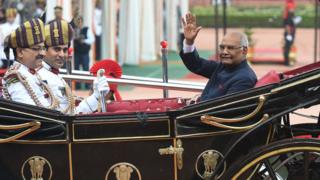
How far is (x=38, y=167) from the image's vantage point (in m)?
3.92

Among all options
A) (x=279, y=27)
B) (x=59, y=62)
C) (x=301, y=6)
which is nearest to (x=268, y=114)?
(x=59, y=62)

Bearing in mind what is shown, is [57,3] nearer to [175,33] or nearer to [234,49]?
[234,49]

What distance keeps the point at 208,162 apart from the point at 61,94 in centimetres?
102

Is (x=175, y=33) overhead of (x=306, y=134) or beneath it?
overhead

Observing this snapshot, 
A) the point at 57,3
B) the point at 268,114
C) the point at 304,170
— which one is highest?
the point at 57,3

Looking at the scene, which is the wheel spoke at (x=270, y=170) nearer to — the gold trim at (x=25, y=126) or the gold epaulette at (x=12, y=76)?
the gold trim at (x=25, y=126)

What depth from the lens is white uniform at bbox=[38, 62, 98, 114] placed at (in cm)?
430

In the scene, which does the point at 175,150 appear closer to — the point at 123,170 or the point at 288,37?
the point at 123,170

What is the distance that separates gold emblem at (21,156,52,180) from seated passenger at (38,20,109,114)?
0.43 meters

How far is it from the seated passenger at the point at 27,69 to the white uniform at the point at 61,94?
0.09 m

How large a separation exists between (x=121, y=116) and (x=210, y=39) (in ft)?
63.2

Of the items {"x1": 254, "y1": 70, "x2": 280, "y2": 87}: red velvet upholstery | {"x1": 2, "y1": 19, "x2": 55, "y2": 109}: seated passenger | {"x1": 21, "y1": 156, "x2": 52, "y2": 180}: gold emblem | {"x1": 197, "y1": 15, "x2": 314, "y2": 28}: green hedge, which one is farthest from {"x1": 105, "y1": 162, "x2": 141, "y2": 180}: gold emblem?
{"x1": 197, "y1": 15, "x2": 314, "y2": 28}: green hedge

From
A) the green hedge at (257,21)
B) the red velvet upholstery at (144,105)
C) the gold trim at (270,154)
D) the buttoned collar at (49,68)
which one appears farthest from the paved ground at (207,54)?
the gold trim at (270,154)

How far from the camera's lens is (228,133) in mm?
3896
